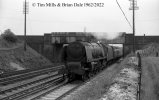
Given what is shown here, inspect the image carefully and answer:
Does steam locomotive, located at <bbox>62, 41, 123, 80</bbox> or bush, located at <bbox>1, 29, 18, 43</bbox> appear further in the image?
bush, located at <bbox>1, 29, 18, 43</bbox>

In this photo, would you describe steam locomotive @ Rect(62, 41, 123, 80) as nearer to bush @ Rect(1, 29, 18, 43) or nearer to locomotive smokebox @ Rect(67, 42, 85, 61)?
locomotive smokebox @ Rect(67, 42, 85, 61)

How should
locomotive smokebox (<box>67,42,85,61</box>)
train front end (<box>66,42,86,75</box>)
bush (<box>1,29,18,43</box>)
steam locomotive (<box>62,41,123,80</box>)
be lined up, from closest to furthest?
train front end (<box>66,42,86,75</box>)
steam locomotive (<box>62,41,123,80</box>)
locomotive smokebox (<box>67,42,85,61</box>)
bush (<box>1,29,18,43</box>)

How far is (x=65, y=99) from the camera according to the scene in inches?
607

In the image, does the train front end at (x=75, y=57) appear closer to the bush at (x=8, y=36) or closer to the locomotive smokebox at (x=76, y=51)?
the locomotive smokebox at (x=76, y=51)

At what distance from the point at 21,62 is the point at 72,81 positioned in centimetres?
2221

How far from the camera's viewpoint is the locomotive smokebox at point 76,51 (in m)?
23.2

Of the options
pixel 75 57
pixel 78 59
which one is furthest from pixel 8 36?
pixel 78 59

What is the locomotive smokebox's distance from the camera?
2316cm

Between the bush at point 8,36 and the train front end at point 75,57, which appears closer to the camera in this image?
the train front end at point 75,57

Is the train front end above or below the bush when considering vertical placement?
below

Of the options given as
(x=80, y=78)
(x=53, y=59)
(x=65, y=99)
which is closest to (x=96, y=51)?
(x=80, y=78)

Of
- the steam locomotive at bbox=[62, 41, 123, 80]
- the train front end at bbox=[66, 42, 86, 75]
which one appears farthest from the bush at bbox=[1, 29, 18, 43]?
the train front end at bbox=[66, 42, 86, 75]

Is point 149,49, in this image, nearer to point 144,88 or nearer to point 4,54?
Answer: point 4,54

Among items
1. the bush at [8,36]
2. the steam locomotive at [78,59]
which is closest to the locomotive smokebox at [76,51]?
the steam locomotive at [78,59]
